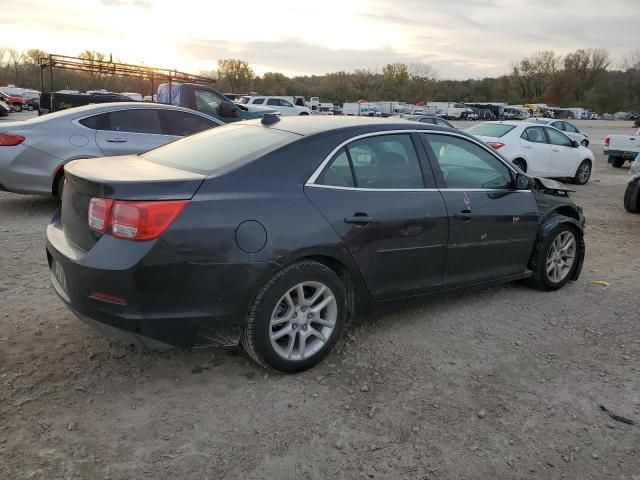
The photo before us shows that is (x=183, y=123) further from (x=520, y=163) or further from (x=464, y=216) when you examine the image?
(x=520, y=163)

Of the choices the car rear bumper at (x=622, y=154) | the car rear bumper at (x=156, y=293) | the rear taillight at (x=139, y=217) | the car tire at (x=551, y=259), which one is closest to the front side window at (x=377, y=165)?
the car rear bumper at (x=156, y=293)

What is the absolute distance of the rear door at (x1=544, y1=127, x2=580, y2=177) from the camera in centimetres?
1323

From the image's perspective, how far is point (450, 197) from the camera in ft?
13.4

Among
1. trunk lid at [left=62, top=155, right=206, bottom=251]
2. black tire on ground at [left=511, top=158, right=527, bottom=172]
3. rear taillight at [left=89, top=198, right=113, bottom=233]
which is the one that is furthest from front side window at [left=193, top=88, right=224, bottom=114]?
rear taillight at [left=89, top=198, right=113, bottom=233]

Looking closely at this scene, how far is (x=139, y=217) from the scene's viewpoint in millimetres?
2873

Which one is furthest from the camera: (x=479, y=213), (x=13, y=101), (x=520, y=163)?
(x=13, y=101)

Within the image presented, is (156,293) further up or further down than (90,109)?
further down

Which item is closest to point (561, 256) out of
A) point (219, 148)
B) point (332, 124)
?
point (332, 124)

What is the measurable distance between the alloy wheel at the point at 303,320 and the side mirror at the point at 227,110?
9.87 metres

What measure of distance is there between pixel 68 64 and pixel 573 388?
16.2 metres

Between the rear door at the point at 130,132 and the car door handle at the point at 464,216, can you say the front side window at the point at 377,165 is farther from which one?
the rear door at the point at 130,132

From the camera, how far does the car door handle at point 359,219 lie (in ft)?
11.4

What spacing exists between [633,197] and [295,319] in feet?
28.3

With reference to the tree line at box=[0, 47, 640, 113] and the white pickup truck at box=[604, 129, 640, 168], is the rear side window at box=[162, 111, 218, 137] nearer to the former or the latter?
the white pickup truck at box=[604, 129, 640, 168]
